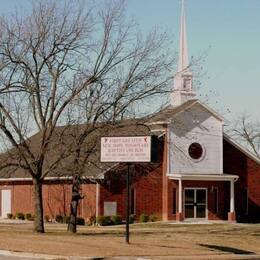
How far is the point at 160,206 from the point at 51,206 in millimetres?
7002

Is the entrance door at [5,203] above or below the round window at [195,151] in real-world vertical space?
below

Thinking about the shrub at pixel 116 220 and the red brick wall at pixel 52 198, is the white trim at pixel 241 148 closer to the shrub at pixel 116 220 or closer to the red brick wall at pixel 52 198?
the shrub at pixel 116 220

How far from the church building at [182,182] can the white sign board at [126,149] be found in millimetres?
17031

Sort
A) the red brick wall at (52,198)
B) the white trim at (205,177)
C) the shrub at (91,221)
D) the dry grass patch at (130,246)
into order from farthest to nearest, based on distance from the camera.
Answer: the white trim at (205,177), the red brick wall at (52,198), the shrub at (91,221), the dry grass patch at (130,246)

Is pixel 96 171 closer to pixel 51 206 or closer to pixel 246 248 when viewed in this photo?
pixel 51 206

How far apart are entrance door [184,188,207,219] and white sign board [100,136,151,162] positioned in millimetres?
21710

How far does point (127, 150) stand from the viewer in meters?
22.7

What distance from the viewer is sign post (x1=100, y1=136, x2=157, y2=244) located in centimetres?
2242

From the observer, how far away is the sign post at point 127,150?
22422mm

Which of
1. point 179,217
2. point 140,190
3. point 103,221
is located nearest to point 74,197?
point 103,221

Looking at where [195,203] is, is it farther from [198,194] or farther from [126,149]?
[126,149]

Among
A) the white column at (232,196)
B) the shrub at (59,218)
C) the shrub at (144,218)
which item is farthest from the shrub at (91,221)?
the white column at (232,196)

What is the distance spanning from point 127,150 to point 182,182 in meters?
21.5

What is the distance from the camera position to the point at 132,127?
31422 millimetres
